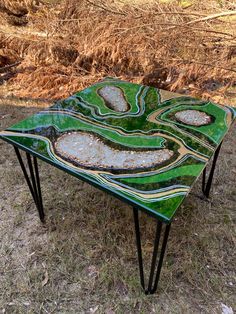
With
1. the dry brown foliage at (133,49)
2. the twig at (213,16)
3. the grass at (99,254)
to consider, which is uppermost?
the twig at (213,16)

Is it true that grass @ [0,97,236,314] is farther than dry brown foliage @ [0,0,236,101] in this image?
No

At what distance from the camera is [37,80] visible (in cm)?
378

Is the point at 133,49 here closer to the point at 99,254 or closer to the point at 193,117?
the point at 193,117

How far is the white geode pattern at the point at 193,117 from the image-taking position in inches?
63.6

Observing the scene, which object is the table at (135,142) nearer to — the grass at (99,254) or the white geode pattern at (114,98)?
the white geode pattern at (114,98)

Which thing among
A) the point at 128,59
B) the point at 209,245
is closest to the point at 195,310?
the point at 209,245

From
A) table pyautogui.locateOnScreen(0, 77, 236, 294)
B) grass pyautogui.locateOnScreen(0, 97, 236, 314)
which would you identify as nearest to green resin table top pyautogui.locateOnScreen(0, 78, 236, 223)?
table pyautogui.locateOnScreen(0, 77, 236, 294)

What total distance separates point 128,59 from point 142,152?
2801 millimetres

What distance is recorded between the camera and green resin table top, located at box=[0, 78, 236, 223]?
1.15m

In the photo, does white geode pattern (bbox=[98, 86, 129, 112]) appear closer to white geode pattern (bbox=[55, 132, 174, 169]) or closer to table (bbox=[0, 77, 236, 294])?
table (bbox=[0, 77, 236, 294])

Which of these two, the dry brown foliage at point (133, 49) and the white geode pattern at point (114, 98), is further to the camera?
the dry brown foliage at point (133, 49)

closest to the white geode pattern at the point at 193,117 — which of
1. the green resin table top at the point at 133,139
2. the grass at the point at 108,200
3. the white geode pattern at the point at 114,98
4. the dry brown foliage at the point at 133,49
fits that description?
the green resin table top at the point at 133,139

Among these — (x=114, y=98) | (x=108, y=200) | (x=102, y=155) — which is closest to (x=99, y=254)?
(x=108, y=200)

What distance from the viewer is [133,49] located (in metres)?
3.71
